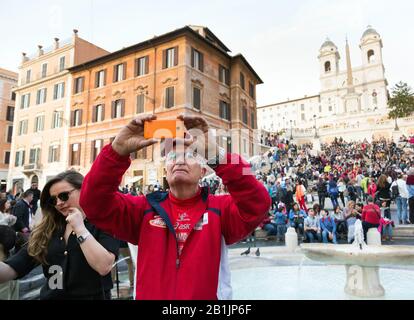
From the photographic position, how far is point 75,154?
2953 cm

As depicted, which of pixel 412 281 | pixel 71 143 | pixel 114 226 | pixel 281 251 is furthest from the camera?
pixel 71 143

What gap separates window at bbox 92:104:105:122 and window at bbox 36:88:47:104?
7944 mm

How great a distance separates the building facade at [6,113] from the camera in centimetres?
3841

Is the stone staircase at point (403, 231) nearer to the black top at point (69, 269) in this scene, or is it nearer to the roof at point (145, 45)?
the black top at point (69, 269)

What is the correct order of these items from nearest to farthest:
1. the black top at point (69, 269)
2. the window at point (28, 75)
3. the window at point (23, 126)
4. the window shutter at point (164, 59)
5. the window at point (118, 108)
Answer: the black top at point (69, 269)
the window shutter at point (164, 59)
the window at point (118, 108)
the window at point (23, 126)
the window at point (28, 75)

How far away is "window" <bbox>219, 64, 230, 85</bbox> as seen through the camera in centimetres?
2909

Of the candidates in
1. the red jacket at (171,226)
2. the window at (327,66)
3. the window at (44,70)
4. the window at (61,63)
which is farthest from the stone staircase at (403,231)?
the window at (327,66)

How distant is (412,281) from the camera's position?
5.86 m

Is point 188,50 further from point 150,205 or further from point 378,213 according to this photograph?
point 150,205

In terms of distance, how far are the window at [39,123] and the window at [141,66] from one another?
12.8 meters

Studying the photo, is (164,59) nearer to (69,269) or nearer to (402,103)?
(69,269)
